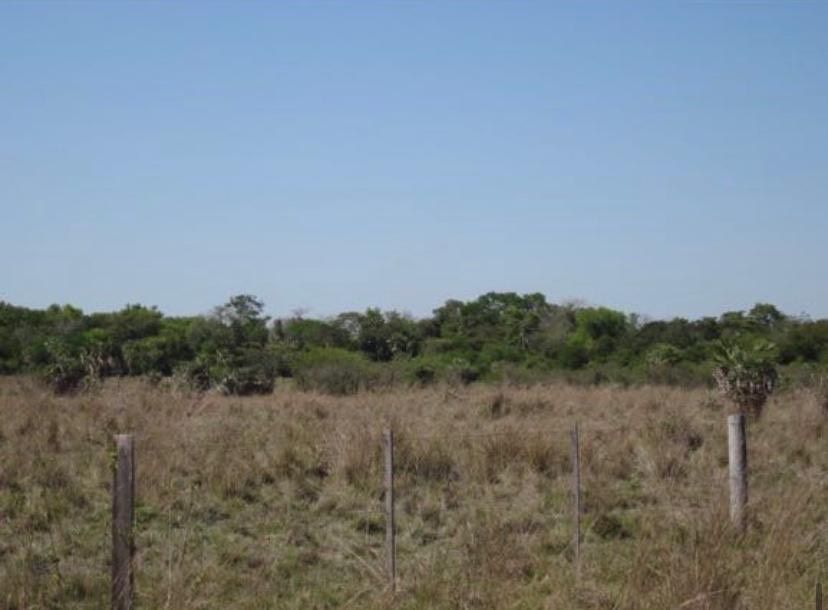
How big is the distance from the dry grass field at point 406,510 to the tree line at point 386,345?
9310mm

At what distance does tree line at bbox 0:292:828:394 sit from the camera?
3145 centimetres

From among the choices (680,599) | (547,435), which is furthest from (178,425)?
(680,599)

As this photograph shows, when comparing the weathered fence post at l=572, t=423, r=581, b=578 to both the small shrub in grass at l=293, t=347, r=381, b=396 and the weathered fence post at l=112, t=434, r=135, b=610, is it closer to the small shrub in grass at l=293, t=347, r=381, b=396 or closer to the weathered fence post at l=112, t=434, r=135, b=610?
the weathered fence post at l=112, t=434, r=135, b=610

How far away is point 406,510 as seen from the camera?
436 inches

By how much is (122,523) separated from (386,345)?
1599 inches

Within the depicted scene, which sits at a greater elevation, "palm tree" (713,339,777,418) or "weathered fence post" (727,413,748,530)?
"palm tree" (713,339,777,418)

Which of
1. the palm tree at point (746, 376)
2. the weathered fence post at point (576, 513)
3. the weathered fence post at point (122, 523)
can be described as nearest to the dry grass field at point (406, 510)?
the weathered fence post at point (576, 513)

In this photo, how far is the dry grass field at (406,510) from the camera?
6582 mm

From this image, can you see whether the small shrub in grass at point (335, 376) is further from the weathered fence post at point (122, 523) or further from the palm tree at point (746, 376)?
the weathered fence post at point (122, 523)

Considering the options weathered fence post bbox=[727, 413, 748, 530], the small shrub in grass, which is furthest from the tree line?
weathered fence post bbox=[727, 413, 748, 530]

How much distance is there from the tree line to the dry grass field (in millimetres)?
9310

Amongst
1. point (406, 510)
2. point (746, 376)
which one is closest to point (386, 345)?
point (746, 376)

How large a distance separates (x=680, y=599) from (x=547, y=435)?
25.5ft

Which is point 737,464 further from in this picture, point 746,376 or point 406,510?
point 746,376
